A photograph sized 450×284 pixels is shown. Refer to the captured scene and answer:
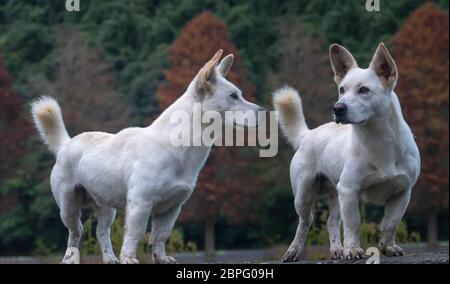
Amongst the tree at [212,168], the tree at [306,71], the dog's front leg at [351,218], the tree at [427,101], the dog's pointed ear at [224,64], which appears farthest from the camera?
the tree at [427,101]

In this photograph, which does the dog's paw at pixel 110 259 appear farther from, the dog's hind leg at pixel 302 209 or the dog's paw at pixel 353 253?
the dog's paw at pixel 353 253

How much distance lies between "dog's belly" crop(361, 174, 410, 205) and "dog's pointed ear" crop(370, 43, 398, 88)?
75 centimetres

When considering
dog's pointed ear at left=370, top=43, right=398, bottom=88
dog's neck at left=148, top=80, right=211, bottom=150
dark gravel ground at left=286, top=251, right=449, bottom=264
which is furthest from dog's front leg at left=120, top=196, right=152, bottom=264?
dog's pointed ear at left=370, top=43, right=398, bottom=88

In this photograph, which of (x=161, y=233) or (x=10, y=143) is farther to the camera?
(x=10, y=143)

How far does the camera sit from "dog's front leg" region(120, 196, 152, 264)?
9.09 metres

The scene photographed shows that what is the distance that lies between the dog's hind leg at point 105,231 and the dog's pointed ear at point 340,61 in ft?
7.94

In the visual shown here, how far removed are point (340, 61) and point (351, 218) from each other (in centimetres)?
131

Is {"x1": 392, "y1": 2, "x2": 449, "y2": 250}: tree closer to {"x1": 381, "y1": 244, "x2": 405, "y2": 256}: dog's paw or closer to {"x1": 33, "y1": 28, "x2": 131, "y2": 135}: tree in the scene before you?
{"x1": 33, "y1": 28, "x2": 131, "y2": 135}: tree

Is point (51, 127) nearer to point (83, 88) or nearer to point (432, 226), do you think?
point (83, 88)

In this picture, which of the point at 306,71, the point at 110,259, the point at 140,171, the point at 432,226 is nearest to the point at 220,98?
the point at 140,171

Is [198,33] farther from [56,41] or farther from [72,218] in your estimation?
[72,218]

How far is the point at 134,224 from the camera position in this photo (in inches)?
360

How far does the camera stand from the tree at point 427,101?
30922 millimetres

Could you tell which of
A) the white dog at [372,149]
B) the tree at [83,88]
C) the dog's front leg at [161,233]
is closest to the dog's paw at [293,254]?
the white dog at [372,149]
